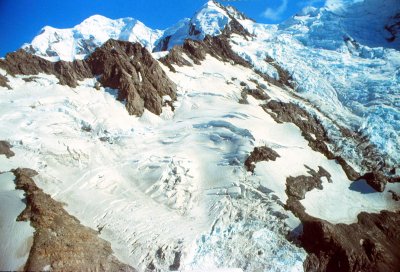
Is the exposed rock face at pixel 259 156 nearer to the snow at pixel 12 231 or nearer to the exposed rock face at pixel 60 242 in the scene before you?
the exposed rock face at pixel 60 242

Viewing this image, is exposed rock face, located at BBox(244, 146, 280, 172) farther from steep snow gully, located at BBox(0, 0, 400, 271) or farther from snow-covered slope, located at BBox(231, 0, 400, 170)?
snow-covered slope, located at BBox(231, 0, 400, 170)

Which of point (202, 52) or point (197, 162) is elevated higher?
point (202, 52)

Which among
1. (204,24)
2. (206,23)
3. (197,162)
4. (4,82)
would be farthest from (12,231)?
(206,23)

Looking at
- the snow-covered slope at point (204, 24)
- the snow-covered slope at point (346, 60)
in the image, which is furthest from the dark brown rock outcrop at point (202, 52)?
the snow-covered slope at point (204, 24)

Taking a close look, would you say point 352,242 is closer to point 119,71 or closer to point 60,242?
point 60,242

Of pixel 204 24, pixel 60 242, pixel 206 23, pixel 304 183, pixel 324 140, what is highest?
pixel 206 23

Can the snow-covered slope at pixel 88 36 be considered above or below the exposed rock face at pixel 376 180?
above
